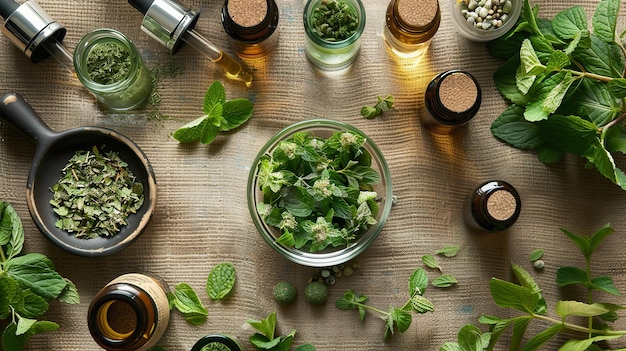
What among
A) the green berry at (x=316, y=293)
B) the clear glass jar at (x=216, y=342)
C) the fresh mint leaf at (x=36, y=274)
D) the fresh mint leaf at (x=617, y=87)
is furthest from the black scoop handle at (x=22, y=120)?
the fresh mint leaf at (x=617, y=87)

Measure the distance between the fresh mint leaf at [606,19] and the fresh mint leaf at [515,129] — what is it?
0.21m

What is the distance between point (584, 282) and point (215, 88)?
87 centimetres

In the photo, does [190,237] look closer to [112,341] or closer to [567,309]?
[112,341]

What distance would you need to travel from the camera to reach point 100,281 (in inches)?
50.7

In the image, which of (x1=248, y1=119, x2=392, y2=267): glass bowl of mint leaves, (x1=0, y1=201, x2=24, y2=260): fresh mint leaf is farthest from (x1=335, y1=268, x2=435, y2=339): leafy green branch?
(x1=0, y1=201, x2=24, y2=260): fresh mint leaf

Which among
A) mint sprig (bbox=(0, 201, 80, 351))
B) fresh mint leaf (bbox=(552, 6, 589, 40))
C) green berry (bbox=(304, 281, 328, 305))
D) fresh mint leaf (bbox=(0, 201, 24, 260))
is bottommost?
mint sprig (bbox=(0, 201, 80, 351))

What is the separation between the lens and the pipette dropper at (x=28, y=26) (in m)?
1.22

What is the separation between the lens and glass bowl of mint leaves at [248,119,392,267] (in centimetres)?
112

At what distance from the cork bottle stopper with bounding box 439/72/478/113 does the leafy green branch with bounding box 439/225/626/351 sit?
339 mm

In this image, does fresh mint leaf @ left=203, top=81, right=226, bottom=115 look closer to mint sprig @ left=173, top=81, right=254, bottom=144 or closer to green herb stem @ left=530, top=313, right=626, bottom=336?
mint sprig @ left=173, top=81, right=254, bottom=144

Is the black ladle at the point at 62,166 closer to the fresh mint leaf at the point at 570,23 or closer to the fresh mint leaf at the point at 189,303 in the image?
the fresh mint leaf at the point at 189,303

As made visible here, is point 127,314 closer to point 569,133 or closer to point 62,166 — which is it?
point 62,166

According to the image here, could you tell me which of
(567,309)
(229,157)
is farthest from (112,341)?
(567,309)

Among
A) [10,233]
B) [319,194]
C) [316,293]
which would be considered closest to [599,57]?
[319,194]
